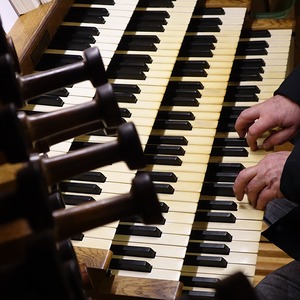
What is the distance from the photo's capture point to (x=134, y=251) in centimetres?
177

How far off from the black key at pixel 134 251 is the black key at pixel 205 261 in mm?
130

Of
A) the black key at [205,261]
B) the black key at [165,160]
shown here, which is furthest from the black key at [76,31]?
the black key at [205,261]

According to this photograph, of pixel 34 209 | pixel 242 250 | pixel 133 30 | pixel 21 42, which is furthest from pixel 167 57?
pixel 34 209

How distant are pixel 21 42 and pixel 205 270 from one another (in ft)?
2.58

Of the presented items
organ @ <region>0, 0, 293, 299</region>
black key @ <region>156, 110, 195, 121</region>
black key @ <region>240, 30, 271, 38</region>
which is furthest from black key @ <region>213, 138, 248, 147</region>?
black key @ <region>240, 30, 271, 38</region>

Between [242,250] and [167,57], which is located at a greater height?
[167,57]

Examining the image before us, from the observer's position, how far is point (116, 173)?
1.86 m

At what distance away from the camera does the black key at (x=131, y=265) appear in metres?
1.73

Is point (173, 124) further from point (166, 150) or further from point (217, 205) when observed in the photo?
point (217, 205)

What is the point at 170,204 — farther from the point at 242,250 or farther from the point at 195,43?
the point at 195,43

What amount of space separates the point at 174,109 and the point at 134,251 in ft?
1.81

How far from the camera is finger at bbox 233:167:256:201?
1807 mm

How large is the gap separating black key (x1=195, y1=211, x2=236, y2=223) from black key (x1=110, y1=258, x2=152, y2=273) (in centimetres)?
26

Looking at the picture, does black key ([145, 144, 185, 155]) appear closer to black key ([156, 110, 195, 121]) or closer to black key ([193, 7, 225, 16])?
black key ([156, 110, 195, 121])
